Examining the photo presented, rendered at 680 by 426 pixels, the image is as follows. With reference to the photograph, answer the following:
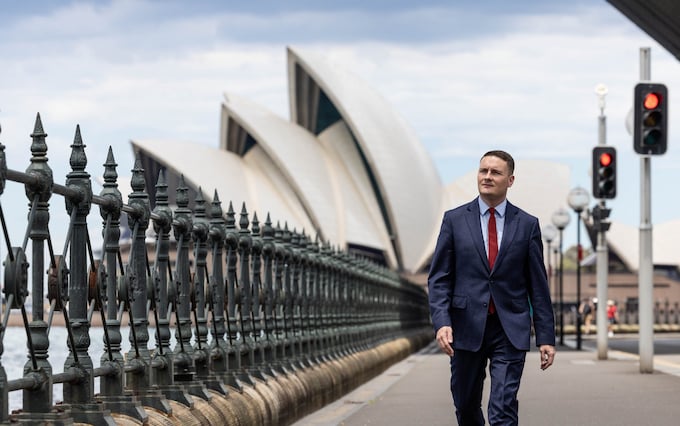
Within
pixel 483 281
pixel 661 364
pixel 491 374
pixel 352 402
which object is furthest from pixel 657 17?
pixel 661 364

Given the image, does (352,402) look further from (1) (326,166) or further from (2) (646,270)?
(1) (326,166)

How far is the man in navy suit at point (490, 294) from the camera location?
725cm

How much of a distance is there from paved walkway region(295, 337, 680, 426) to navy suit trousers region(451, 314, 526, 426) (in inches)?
175

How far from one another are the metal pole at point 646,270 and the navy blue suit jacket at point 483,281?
13.2 metres

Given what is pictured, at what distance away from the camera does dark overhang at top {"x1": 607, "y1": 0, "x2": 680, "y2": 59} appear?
551 inches

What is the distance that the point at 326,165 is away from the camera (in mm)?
84750

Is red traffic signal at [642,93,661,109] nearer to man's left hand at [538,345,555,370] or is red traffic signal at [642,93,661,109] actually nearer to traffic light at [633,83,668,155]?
traffic light at [633,83,668,155]

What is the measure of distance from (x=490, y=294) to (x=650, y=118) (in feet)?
41.0

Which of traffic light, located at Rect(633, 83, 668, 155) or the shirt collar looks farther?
traffic light, located at Rect(633, 83, 668, 155)

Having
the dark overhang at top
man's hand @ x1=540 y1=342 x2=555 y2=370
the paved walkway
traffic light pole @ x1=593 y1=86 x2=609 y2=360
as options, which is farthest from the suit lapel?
traffic light pole @ x1=593 y1=86 x2=609 y2=360

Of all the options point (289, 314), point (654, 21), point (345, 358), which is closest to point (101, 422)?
point (289, 314)

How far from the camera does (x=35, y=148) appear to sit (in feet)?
20.9

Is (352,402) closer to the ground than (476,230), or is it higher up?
closer to the ground

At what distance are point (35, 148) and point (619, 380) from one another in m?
13.2
